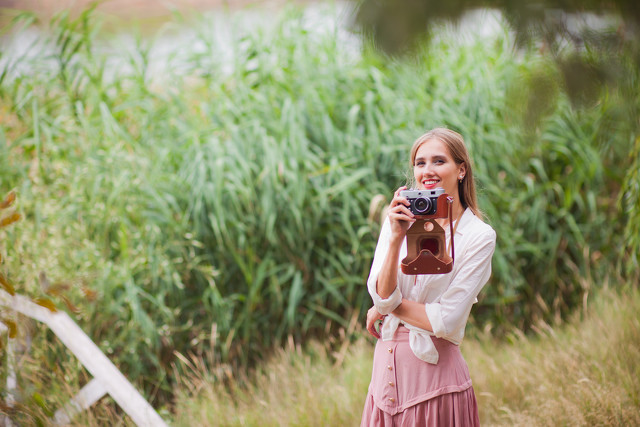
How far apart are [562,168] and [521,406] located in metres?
1.95


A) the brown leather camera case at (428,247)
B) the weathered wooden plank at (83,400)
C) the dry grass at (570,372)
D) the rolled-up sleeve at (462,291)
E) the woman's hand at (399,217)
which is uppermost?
the woman's hand at (399,217)

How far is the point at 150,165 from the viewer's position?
356 centimetres

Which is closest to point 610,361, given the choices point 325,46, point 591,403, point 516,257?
point 591,403

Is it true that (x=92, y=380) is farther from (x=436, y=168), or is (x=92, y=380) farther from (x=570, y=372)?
(x=570, y=372)

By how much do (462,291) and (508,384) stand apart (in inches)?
61.7

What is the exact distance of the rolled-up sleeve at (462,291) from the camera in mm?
1629

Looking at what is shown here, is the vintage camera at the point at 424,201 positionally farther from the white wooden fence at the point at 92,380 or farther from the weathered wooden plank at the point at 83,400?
the weathered wooden plank at the point at 83,400

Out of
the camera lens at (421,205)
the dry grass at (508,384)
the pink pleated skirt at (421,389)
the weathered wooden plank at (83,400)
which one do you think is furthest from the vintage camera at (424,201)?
the weathered wooden plank at (83,400)

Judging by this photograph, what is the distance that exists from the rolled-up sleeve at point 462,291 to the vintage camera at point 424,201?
0.61 feet

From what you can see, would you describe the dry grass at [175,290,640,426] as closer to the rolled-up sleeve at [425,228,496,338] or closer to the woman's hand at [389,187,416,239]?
the rolled-up sleeve at [425,228,496,338]

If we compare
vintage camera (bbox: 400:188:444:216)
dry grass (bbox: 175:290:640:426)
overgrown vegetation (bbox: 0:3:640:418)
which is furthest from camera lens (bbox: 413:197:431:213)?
overgrown vegetation (bbox: 0:3:640:418)

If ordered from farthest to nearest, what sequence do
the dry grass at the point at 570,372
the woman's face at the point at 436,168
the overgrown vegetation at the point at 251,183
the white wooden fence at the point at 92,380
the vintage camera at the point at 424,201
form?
1. the overgrown vegetation at the point at 251,183
2. the dry grass at the point at 570,372
3. the white wooden fence at the point at 92,380
4. the woman's face at the point at 436,168
5. the vintage camera at the point at 424,201

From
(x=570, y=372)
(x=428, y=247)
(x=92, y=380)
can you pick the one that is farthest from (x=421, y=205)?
(x=570, y=372)

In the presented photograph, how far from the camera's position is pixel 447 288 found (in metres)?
1.72
